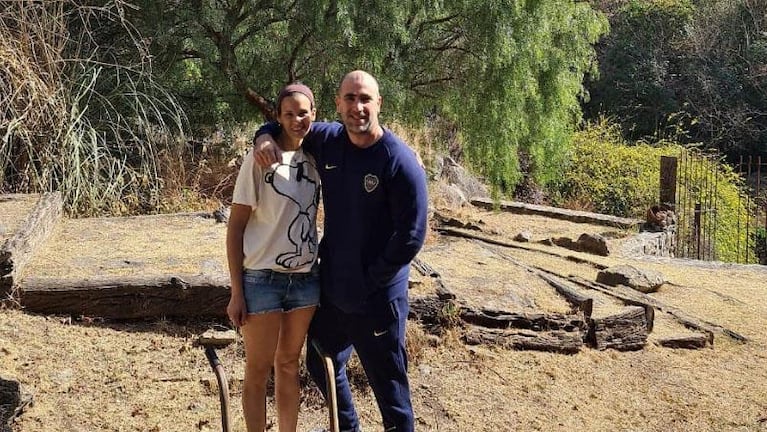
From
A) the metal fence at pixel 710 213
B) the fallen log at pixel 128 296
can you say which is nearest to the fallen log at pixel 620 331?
the fallen log at pixel 128 296

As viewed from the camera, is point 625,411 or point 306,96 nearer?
point 306,96

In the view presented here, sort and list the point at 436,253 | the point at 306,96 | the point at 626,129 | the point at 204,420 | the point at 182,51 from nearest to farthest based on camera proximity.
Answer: the point at 306,96 < the point at 204,420 < the point at 436,253 < the point at 182,51 < the point at 626,129

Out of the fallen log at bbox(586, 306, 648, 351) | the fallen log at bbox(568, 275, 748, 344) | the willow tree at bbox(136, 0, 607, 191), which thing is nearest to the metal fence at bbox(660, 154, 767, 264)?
the willow tree at bbox(136, 0, 607, 191)

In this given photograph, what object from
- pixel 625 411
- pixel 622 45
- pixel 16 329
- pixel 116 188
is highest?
pixel 622 45

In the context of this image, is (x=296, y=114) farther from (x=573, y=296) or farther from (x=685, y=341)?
(x=685, y=341)

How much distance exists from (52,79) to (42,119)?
0.33 metres

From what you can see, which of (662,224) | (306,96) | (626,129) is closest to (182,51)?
(306,96)

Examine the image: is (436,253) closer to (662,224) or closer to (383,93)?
(383,93)

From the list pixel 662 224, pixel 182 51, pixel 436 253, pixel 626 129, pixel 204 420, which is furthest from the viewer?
pixel 626 129

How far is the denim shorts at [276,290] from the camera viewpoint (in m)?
2.88

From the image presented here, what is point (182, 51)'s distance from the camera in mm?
7910

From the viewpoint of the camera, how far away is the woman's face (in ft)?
9.40

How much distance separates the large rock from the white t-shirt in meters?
4.84

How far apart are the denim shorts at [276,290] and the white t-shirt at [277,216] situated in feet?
0.09
